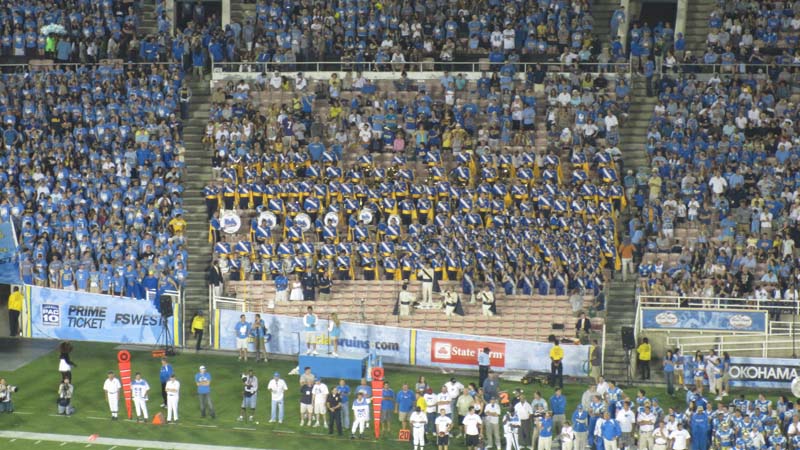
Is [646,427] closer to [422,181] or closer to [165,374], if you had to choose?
[165,374]

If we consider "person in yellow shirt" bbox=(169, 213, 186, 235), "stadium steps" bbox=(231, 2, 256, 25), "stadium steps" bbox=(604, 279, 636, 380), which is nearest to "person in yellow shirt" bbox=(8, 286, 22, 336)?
"person in yellow shirt" bbox=(169, 213, 186, 235)

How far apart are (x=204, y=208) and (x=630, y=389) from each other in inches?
618

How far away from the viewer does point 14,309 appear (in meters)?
47.4

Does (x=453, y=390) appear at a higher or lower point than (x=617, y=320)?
lower

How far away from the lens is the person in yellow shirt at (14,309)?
47281 millimetres

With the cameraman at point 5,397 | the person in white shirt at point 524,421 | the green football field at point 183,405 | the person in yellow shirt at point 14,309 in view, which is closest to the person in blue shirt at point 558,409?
the person in white shirt at point 524,421

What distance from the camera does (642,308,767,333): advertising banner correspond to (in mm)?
43500

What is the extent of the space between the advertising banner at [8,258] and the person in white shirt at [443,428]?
53.9 ft

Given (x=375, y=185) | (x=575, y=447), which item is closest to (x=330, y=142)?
(x=375, y=185)

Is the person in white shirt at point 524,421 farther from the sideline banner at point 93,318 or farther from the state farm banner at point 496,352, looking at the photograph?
the sideline banner at point 93,318

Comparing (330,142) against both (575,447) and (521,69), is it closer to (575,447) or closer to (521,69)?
(521,69)

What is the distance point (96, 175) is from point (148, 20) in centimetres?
898

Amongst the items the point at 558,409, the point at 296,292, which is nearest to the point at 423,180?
the point at 296,292

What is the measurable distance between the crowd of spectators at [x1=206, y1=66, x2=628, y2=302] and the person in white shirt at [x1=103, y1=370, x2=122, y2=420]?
25.2ft
